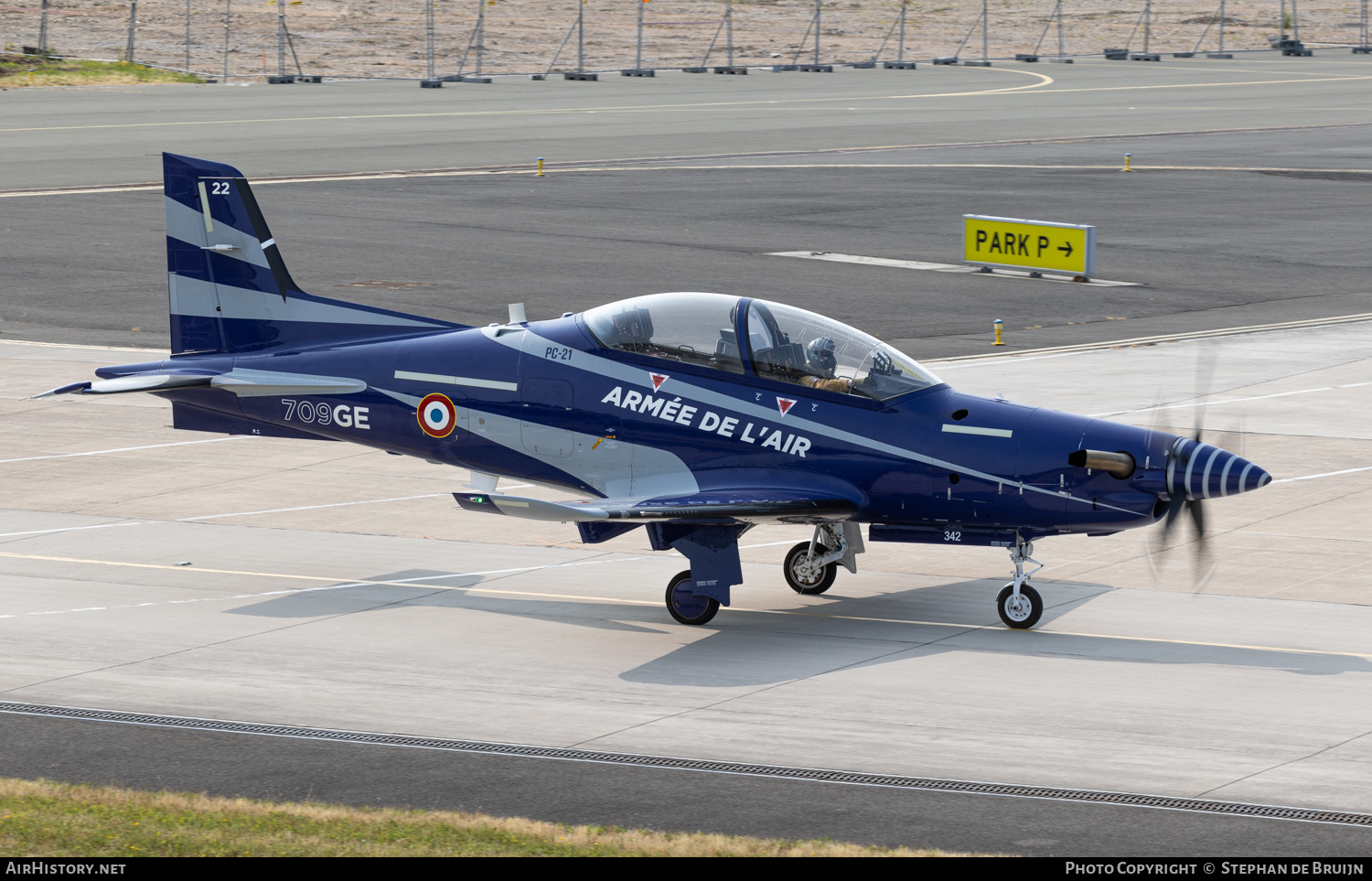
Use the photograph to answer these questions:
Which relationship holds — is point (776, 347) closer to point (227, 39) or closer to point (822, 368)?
point (822, 368)

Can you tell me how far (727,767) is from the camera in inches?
528

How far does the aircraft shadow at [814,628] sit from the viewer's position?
52.6 feet

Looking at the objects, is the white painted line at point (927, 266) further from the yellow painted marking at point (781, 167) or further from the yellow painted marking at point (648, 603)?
the yellow painted marking at point (648, 603)

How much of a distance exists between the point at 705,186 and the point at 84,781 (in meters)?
45.1

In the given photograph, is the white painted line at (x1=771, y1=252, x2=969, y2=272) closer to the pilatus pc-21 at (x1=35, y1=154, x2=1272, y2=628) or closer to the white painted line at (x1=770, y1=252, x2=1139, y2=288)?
the white painted line at (x1=770, y1=252, x2=1139, y2=288)

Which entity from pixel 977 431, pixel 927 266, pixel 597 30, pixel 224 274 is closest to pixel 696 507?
pixel 977 431

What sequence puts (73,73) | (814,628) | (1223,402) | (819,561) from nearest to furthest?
1. (814,628)
2. (819,561)
3. (1223,402)
4. (73,73)

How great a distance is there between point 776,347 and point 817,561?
2.50 meters

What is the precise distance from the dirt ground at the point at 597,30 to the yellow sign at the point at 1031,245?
61024 millimetres

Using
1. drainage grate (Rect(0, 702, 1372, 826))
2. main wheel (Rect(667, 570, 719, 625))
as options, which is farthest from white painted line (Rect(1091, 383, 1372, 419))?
drainage grate (Rect(0, 702, 1372, 826))

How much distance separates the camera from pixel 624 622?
698 inches

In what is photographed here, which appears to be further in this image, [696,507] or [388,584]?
[388,584]

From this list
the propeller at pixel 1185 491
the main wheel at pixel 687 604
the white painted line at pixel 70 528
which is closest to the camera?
the propeller at pixel 1185 491

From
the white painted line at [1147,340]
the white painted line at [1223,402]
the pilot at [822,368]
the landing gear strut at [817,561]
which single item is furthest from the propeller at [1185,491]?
the white painted line at [1147,340]
